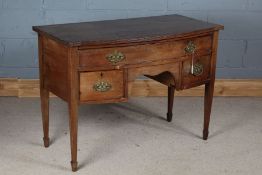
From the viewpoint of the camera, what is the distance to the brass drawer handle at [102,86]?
280 centimetres

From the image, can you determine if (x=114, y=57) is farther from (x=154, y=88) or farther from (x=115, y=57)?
(x=154, y=88)

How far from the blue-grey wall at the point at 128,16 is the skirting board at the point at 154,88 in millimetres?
55

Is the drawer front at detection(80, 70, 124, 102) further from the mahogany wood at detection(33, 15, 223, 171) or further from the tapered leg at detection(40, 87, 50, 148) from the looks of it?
the tapered leg at detection(40, 87, 50, 148)

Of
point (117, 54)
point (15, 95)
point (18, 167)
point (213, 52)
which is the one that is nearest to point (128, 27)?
point (117, 54)

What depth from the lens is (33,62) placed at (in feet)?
13.3

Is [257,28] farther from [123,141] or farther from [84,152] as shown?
[84,152]

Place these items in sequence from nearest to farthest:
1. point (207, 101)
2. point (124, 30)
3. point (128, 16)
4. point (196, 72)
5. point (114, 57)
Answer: point (114, 57), point (124, 30), point (196, 72), point (207, 101), point (128, 16)

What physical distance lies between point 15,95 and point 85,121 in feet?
2.47

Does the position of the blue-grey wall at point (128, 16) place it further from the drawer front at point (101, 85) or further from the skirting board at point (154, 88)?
the drawer front at point (101, 85)

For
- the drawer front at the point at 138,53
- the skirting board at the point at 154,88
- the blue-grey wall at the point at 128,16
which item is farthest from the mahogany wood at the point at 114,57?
the skirting board at the point at 154,88

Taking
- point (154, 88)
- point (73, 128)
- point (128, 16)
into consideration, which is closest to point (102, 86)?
point (73, 128)

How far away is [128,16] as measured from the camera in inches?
158

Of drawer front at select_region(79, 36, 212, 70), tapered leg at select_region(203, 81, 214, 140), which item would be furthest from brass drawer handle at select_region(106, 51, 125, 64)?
tapered leg at select_region(203, 81, 214, 140)

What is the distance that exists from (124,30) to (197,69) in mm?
506
